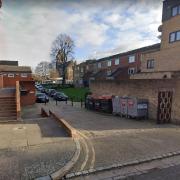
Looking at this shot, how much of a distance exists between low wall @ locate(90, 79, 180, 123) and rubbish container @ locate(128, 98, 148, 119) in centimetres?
32

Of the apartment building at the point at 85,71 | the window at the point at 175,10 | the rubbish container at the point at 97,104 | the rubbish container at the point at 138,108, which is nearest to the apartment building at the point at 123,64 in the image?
the apartment building at the point at 85,71

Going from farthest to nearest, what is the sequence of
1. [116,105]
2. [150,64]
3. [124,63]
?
[124,63]
[150,64]
[116,105]

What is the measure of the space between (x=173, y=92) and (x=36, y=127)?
26.2ft

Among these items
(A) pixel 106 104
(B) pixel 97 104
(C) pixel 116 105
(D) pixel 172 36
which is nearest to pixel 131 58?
(D) pixel 172 36

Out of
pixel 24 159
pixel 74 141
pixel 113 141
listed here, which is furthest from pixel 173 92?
pixel 24 159

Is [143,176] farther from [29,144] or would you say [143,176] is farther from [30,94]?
[30,94]

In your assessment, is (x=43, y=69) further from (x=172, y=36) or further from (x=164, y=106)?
(x=164, y=106)

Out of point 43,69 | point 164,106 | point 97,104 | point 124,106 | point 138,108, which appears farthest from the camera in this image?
point 43,69

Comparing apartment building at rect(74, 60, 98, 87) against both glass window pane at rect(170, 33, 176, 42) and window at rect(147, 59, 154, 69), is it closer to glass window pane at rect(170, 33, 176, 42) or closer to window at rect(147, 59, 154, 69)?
window at rect(147, 59, 154, 69)

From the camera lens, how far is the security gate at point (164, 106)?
1215 cm

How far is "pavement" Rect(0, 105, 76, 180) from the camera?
5.51 meters

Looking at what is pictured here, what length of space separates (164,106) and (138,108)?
1.65m

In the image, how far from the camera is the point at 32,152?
6.81 m

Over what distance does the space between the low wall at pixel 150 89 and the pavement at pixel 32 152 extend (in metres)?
6.53
